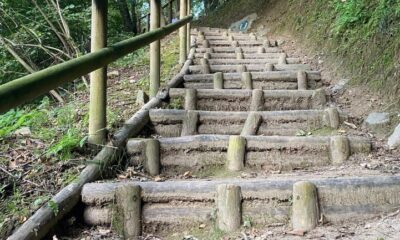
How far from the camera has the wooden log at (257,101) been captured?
4336 mm

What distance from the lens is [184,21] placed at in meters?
6.21

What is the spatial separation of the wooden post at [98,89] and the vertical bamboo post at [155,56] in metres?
1.52

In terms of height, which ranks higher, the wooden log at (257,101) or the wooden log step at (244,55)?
the wooden log step at (244,55)

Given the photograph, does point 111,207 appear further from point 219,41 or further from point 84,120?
point 219,41

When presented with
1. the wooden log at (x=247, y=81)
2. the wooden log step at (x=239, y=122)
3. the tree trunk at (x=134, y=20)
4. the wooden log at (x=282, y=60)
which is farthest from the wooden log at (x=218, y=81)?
the tree trunk at (x=134, y=20)

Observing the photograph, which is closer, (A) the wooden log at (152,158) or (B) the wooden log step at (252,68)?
(A) the wooden log at (152,158)

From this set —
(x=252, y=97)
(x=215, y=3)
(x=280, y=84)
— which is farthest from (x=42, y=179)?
(x=215, y=3)

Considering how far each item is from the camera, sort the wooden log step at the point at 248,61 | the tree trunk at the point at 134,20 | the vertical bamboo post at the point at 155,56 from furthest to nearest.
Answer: the tree trunk at the point at 134,20 → the wooden log step at the point at 248,61 → the vertical bamboo post at the point at 155,56

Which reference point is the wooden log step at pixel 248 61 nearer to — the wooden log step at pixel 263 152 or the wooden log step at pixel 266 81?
the wooden log step at pixel 266 81

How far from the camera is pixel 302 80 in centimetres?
508

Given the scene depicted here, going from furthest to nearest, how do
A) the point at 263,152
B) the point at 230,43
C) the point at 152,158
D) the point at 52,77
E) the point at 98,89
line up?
the point at 230,43, the point at 263,152, the point at 152,158, the point at 98,89, the point at 52,77

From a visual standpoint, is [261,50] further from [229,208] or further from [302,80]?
[229,208]

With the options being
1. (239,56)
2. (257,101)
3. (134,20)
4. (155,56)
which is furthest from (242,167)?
(134,20)

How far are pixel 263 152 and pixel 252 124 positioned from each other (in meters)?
0.59
